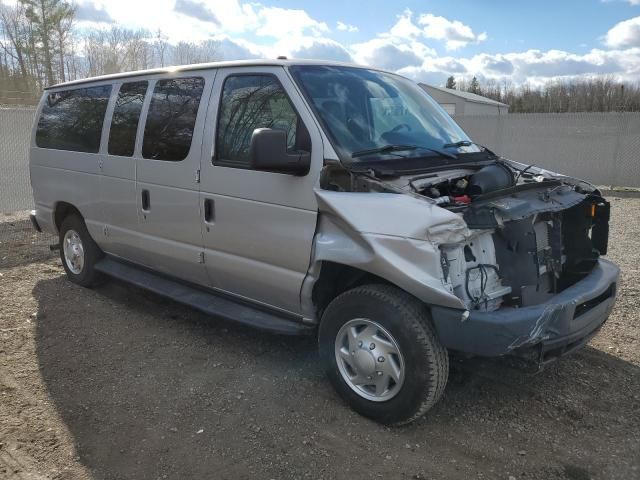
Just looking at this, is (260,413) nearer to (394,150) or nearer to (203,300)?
(203,300)

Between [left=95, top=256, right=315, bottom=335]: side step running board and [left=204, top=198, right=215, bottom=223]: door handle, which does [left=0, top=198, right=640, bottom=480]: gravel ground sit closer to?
[left=95, top=256, right=315, bottom=335]: side step running board

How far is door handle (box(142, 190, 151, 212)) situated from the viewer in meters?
4.62

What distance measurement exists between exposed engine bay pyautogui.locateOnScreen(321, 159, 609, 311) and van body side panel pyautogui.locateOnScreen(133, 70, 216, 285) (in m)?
1.31

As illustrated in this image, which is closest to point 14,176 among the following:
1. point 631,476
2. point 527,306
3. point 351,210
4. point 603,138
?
point 351,210

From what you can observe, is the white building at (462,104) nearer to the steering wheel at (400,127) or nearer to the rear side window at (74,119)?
the rear side window at (74,119)

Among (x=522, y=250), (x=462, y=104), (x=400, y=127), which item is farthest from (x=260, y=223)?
(x=462, y=104)

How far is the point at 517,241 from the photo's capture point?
10.6 ft

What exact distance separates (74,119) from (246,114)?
2.59 meters

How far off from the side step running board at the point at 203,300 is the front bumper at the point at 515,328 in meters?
1.10

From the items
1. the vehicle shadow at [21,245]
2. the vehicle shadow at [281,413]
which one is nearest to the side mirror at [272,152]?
the vehicle shadow at [281,413]

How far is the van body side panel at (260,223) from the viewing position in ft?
11.5

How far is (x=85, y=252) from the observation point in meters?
5.73

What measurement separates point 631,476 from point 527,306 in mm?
997

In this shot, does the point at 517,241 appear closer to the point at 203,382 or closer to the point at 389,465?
the point at 389,465
